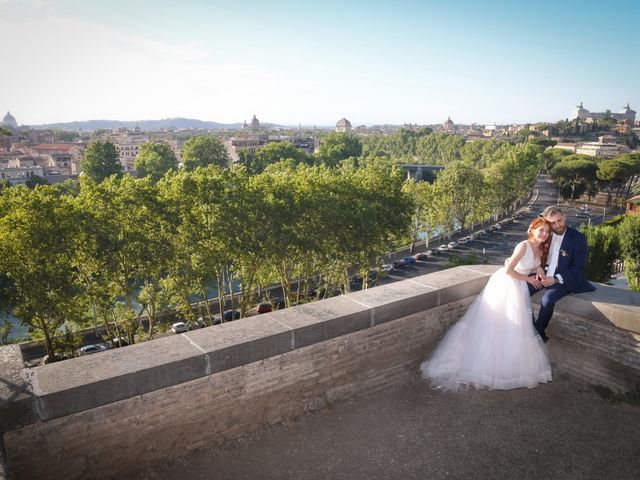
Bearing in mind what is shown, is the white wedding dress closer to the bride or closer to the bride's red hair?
the bride

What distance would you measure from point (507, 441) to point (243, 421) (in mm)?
2786

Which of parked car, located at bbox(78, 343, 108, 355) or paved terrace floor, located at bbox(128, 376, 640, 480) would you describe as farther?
parked car, located at bbox(78, 343, 108, 355)

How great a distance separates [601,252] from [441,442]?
22.9 metres

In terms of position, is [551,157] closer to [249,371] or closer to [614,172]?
[614,172]

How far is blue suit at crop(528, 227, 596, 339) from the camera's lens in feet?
20.2

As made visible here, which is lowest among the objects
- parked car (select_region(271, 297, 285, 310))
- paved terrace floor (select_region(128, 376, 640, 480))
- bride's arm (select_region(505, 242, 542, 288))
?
parked car (select_region(271, 297, 285, 310))

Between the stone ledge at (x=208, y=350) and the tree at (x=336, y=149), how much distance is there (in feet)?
351

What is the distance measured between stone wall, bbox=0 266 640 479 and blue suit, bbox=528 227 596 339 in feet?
0.81

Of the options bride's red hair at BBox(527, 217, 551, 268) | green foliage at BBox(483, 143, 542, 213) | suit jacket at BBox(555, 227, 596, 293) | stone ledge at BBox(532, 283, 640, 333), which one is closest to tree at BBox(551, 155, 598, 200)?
green foliage at BBox(483, 143, 542, 213)

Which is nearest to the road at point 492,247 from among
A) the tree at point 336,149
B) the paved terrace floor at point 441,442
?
the paved terrace floor at point 441,442

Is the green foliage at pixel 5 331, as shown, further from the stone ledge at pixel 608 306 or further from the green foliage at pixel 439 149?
the green foliage at pixel 439 149

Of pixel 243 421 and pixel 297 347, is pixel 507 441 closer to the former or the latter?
pixel 297 347

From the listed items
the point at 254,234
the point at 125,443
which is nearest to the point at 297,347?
the point at 125,443

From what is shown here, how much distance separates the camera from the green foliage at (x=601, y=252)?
2388 centimetres
